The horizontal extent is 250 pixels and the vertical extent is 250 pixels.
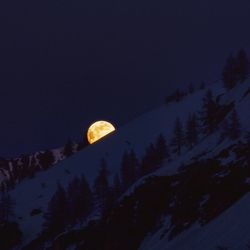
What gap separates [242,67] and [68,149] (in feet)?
240

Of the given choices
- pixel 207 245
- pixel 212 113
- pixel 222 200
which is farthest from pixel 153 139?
pixel 207 245

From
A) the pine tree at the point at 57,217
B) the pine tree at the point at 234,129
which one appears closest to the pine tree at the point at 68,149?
the pine tree at the point at 57,217

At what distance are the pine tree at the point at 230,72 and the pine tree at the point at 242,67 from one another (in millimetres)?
795

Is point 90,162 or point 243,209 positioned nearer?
point 243,209

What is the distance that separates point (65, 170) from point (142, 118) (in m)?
38.3

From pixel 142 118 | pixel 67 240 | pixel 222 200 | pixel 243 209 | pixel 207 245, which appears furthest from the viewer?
pixel 142 118

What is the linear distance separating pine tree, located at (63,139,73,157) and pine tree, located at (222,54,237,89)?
66238 mm

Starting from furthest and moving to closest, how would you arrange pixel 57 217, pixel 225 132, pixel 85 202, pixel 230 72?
pixel 230 72
pixel 85 202
pixel 57 217
pixel 225 132

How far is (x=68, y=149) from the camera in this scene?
182 metres

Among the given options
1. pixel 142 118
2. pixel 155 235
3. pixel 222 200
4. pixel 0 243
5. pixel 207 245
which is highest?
pixel 142 118

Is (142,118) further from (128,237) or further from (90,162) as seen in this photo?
(128,237)

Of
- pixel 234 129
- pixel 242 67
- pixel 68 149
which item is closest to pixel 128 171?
pixel 234 129

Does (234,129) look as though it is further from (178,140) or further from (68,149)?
(68,149)

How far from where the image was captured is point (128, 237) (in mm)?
50969
